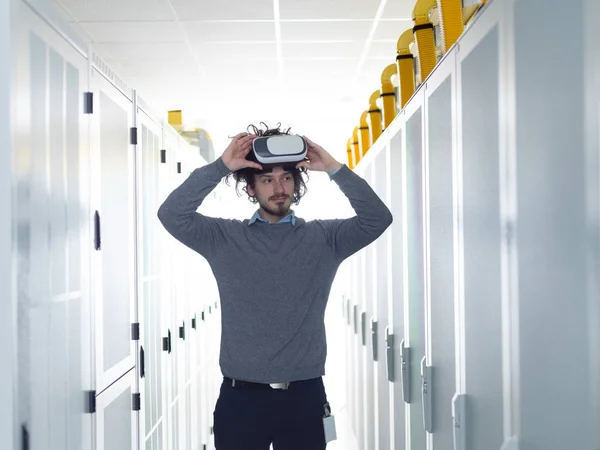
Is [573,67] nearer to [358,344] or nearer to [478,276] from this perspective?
[478,276]

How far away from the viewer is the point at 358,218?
227 cm

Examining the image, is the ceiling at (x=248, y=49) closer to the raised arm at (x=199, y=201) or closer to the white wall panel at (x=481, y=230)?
the raised arm at (x=199, y=201)

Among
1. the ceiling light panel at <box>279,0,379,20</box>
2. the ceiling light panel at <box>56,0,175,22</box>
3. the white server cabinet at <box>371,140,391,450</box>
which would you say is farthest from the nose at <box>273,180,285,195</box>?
the ceiling light panel at <box>56,0,175,22</box>

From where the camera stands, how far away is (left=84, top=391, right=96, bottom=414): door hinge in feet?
6.27

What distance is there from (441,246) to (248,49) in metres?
3.81

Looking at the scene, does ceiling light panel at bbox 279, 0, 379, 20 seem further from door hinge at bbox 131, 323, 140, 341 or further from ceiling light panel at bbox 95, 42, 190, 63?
door hinge at bbox 131, 323, 140, 341

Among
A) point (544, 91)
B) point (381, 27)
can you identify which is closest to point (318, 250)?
point (544, 91)

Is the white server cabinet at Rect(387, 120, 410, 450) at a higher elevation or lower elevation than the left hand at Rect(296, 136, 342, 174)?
lower

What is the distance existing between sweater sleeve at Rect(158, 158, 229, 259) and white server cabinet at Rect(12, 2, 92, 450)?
0.32m

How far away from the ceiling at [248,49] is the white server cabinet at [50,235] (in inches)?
107

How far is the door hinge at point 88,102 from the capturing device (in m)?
1.94

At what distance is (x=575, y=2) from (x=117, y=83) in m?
1.82

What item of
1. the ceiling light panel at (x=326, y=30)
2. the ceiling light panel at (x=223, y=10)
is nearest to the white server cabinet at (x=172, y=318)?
the ceiling light panel at (x=223, y=10)

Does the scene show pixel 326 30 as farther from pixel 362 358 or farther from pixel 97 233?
→ pixel 97 233
